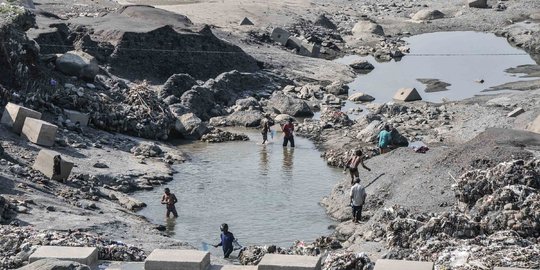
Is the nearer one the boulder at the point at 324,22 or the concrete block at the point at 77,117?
the concrete block at the point at 77,117

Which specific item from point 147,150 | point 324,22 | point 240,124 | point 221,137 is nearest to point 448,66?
point 324,22

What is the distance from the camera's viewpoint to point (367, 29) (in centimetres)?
5175

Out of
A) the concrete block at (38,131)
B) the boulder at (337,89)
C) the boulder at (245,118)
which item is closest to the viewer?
the concrete block at (38,131)

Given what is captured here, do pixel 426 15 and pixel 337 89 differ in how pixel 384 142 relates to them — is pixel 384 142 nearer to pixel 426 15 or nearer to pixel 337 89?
pixel 337 89

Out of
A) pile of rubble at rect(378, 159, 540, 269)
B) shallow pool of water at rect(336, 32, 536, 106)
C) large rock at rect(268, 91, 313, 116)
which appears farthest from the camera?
shallow pool of water at rect(336, 32, 536, 106)

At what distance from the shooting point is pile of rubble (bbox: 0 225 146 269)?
13141mm

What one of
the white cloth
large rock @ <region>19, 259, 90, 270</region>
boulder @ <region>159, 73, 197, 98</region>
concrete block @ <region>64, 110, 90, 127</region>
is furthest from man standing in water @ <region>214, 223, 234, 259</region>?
boulder @ <region>159, 73, 197, 98</region>

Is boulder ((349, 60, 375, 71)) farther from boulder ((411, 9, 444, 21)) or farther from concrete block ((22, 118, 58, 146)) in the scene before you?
concrete block ((22, 118, 58, 146))

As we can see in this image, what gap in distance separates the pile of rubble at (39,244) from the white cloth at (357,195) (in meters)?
6.07

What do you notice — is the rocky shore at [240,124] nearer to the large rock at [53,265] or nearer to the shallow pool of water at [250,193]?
the shallow pool of water at [250,193]

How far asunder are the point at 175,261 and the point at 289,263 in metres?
1.26

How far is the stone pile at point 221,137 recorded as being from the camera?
95.2 ft

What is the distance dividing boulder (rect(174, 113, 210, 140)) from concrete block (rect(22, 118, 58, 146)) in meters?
5.96

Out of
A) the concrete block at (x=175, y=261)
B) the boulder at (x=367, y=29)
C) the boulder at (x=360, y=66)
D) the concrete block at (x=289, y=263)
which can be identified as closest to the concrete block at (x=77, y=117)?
the concrete block at (x=175, y=261)
